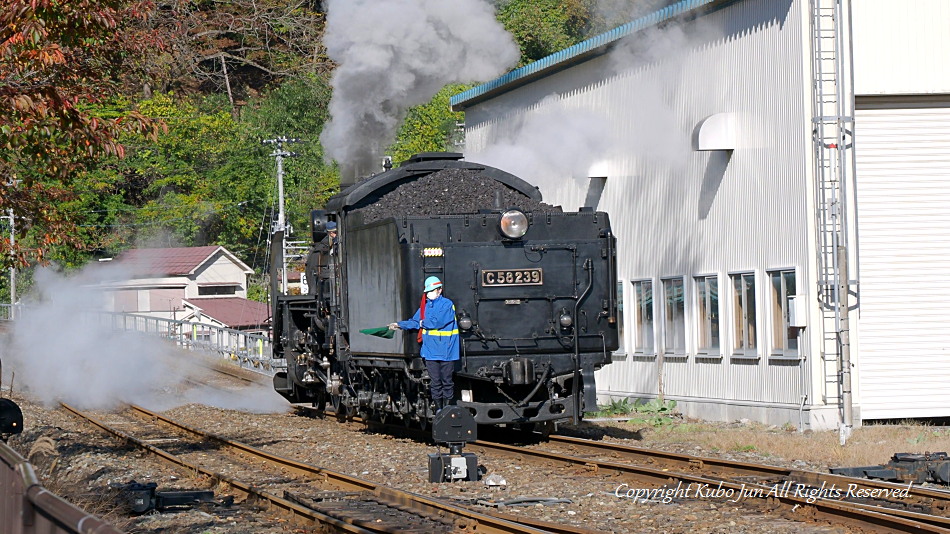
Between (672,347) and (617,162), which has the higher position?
(617,162)

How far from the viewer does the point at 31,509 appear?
5.66 m

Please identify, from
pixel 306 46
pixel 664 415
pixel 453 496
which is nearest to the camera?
pixel 453 496

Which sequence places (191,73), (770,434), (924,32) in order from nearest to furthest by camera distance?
(770,434) < (924,32) < (191,73)

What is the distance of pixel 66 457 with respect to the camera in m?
16.1

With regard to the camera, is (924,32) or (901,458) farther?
(924,32)

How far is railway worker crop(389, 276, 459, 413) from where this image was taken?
1334 cm

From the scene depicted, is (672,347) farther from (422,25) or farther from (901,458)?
(901,458)

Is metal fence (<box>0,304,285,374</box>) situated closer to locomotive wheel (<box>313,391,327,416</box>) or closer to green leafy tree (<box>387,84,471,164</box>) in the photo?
locomotive wheel (<box>313,391,327,416</box>)

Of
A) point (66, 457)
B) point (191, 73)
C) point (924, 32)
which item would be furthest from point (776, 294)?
point (191, 73)

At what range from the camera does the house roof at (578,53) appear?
2136 cm

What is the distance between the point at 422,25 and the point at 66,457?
43.1ft

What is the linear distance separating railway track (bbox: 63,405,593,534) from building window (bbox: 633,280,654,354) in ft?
31.5

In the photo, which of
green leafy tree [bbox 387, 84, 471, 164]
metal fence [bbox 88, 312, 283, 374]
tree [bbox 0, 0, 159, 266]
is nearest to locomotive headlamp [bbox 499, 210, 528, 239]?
tree [bbox 0, 0, 159, 266]

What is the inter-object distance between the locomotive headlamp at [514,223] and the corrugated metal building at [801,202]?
5.32m
